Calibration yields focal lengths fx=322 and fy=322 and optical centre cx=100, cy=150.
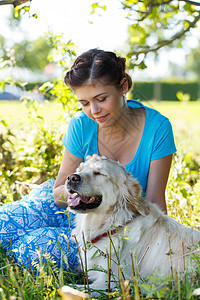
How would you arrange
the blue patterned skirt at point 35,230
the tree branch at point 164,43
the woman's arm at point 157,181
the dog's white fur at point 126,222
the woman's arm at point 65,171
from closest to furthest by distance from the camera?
the dog's white fur at point 126,222 < the blue patterned skirt at point 35,230 < the woman's arm at point 157,181 < the woman's arm at point 65,171 < the tree branch at point 164,43

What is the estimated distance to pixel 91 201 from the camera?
2244mm

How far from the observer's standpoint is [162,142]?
2592 mm

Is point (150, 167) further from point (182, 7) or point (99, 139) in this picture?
point (182, 7)

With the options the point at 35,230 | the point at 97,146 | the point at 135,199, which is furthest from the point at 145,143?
the point at 35,230

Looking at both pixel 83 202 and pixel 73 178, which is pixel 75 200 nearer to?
pixel 83 202

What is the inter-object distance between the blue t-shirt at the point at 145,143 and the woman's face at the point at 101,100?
295 mm

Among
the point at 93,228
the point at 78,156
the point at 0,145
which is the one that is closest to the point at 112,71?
the point at 78,156

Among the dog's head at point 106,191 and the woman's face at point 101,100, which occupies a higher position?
the woman's face at point 101,100

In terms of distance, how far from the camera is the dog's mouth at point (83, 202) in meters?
2.20

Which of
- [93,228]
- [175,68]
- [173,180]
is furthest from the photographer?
[175,68]

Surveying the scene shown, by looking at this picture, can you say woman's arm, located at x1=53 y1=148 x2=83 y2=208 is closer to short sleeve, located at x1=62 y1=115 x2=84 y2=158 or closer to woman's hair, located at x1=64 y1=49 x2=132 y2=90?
short sleeve, located at x1=62 y1=115 x2=84 y2=158

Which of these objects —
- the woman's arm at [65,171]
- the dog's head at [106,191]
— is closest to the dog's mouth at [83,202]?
the dog's head at [106,191]

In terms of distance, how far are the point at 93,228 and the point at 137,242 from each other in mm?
338

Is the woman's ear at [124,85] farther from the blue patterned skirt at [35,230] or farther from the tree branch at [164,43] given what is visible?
the blue patterned skirt at [35,230]
